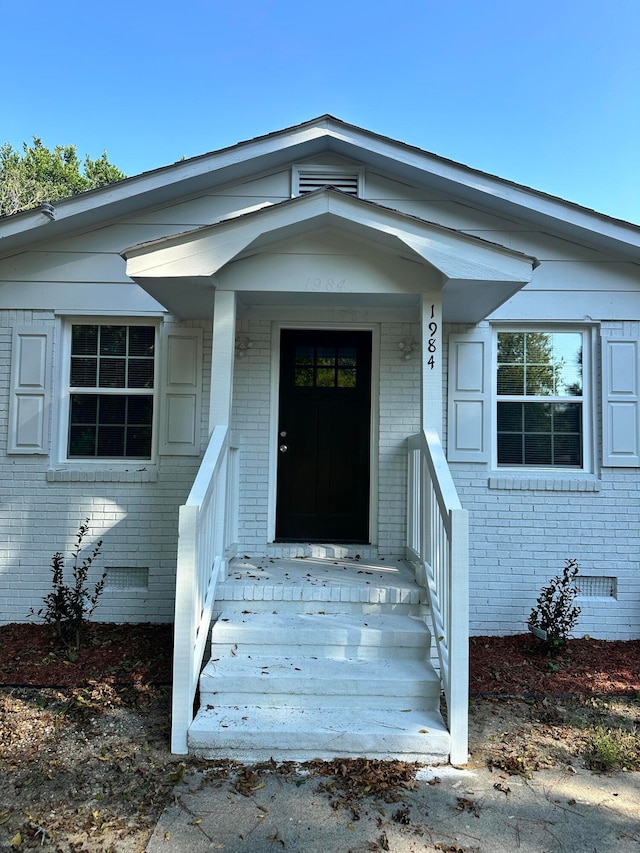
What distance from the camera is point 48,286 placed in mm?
Result: 5352

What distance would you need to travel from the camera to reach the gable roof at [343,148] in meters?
5.01

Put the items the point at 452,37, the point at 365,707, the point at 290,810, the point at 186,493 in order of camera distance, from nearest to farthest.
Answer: the point at 290,810 → the point at 365,707 → the point at 186,493 → the point at 452,37

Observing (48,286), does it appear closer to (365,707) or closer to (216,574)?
(216,574)

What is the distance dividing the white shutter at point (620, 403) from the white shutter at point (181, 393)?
145 inches

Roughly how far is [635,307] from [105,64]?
18537mm

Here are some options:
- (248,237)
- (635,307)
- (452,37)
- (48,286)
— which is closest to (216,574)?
(248,237)

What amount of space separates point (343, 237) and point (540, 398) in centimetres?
254

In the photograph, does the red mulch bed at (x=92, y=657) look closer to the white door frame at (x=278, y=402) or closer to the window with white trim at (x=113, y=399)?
the white door frame at (x=278, y=402)

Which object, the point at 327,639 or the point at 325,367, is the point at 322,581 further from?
the point at 325,367

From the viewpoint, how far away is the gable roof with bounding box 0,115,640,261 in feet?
16.4

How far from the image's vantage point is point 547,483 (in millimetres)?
5195

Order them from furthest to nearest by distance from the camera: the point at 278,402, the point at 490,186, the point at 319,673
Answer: the point at 278,402 < the point at 490,186 < the point at 319,673

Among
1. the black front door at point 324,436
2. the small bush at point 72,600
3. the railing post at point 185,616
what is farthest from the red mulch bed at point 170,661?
the black front door at point 324,436

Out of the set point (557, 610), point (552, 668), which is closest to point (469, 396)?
point (557, 610)
